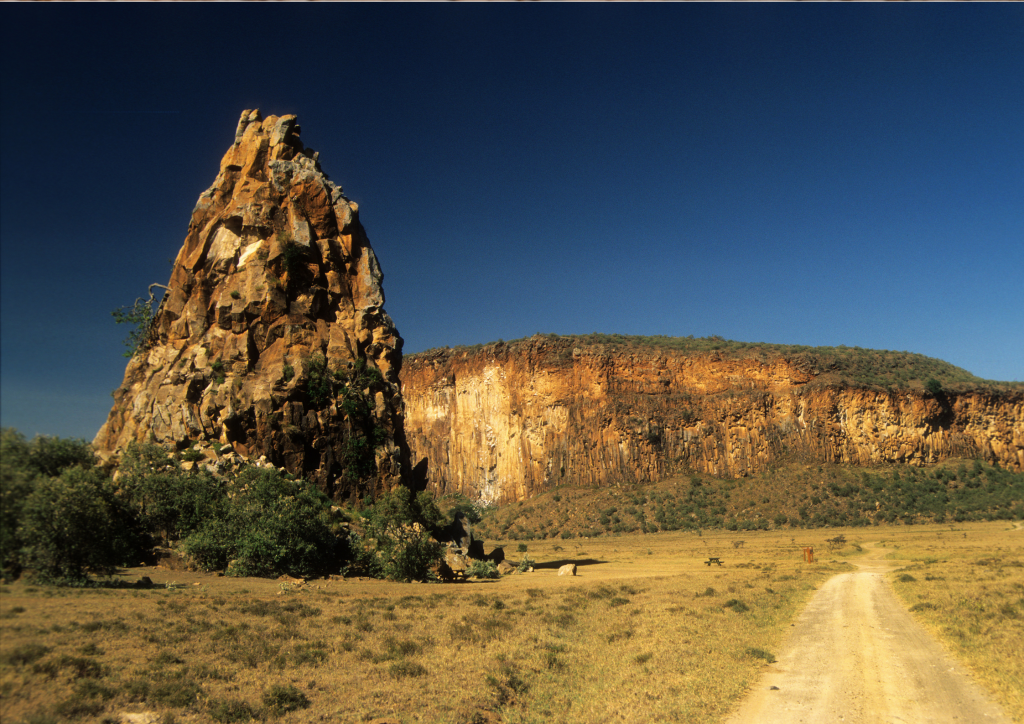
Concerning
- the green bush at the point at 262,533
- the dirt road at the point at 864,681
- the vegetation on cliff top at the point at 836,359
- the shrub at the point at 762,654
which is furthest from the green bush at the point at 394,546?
the vegetation on cliff top at the point at 836,359

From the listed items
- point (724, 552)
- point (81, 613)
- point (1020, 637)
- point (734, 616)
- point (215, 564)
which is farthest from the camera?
point (724, 552)

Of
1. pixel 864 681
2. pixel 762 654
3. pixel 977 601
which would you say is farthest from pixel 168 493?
pixel 977 601

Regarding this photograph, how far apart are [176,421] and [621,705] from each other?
23.5m

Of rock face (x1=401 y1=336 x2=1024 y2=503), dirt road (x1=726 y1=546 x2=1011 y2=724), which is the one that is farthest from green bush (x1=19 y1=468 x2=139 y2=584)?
rock face (x1=401 y1=336 x2=1024 y2=503)

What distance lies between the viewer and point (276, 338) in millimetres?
29828

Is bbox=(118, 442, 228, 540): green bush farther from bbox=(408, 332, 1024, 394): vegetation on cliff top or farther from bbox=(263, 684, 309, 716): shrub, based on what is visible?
bbox=(408, 332, 1024, 394): vegetation on cliff top

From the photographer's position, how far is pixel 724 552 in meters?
44.5

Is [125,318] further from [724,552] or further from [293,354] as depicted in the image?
[724,552]

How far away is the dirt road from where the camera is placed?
8703 mm

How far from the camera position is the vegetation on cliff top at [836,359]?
7481cm

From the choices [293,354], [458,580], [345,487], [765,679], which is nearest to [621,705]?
[765,679]

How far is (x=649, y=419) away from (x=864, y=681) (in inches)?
2661

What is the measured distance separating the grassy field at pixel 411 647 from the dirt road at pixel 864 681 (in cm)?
45

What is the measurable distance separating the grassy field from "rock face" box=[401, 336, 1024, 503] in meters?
51.9
